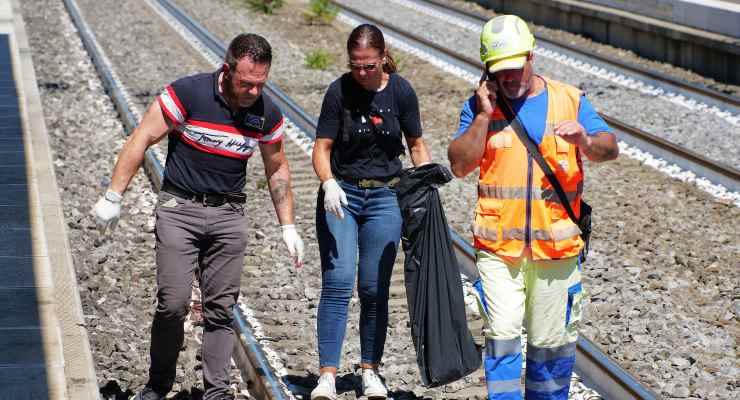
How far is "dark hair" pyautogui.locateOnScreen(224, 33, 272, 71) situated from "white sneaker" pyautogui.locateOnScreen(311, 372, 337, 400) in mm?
1716

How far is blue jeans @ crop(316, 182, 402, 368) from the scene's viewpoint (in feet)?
19.9

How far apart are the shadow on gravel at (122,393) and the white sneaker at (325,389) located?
82 cm

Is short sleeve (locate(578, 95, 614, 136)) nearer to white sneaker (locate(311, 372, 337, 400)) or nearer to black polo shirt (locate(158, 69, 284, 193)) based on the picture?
black polo shirt (locate(158, 69, 284, 193))

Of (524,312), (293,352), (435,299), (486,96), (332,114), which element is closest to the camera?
(486,96)

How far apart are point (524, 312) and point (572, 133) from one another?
922mm

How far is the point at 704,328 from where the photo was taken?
294 inches

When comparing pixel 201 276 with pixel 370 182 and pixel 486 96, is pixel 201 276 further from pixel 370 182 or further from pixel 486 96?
pixel 486 96

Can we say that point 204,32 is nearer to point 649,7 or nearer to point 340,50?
point 340,50

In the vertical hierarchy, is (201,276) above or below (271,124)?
below

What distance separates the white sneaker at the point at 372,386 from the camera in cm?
617

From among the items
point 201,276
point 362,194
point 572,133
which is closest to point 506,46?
point 572,133

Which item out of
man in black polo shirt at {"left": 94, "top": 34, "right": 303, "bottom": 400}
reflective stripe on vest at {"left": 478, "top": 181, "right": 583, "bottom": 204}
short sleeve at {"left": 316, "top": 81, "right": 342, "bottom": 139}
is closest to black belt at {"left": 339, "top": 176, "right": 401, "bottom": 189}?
short sleeve at {"left": 316, "top": 81, "right": 342, "bottom": 139}

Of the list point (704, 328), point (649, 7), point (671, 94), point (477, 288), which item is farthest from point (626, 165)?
point (649, 7)

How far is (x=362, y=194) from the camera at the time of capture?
Answer: 6066mm
